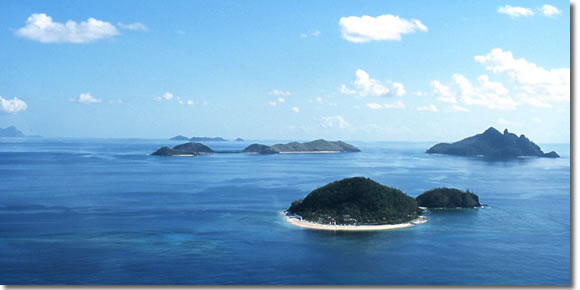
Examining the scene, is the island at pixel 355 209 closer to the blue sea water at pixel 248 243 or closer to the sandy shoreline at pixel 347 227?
the sandy shoreline at pixel 347 227

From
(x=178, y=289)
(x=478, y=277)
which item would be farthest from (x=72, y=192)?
(x=478, y=277)

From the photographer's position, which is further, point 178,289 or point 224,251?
point 224,251

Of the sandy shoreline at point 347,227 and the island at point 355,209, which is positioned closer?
the sandy shoreline at point 347,227

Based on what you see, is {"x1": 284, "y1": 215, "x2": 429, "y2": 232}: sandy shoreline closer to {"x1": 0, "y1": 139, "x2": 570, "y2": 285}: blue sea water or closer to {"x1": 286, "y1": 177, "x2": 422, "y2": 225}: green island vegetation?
{"x1": 286, "y1": 177, "x2": 422, "y2": 225}: green island vegetation

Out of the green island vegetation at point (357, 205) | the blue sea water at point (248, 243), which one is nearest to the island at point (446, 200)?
the blue sea water at point (248, 243)

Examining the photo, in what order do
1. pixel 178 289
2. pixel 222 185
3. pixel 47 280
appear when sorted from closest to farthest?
pixel 178 289, pixel 47 280, pixel 222 185

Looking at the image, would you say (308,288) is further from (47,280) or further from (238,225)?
(238,225)

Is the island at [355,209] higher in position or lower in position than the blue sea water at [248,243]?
higher

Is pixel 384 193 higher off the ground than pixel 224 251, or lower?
higher
